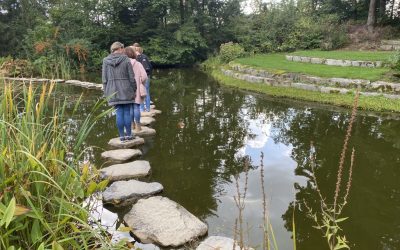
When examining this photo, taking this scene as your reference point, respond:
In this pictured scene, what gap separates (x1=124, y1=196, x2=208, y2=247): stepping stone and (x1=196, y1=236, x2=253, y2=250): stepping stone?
177 mm

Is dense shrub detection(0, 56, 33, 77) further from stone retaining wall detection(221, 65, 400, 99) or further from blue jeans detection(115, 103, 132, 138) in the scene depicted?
stone retaining wall detection(221, 65, 400, 99)

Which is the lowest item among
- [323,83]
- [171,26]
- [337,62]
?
[323,83]

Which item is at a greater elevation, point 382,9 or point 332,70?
point 382,9

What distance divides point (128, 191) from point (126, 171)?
26.5 inches

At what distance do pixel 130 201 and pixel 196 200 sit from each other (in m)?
0.76

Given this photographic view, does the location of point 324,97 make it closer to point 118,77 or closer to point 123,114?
point 123,114

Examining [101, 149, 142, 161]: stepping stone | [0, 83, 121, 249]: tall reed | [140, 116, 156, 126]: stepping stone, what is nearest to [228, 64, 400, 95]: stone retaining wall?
[140, 116, 156, 126]: stepping stone

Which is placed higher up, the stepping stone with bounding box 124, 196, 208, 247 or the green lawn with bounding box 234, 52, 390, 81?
the green lawn with bounding box 234, 52, 390, 81

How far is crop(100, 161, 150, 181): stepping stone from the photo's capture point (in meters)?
4.52

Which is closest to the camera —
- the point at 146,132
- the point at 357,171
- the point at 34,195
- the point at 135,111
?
the point at 34,195

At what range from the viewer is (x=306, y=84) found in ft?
35.1

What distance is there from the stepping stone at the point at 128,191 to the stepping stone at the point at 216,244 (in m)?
1.18

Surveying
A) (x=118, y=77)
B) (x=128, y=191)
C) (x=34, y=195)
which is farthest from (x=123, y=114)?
(x=34, y=195)

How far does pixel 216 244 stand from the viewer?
3023mm
